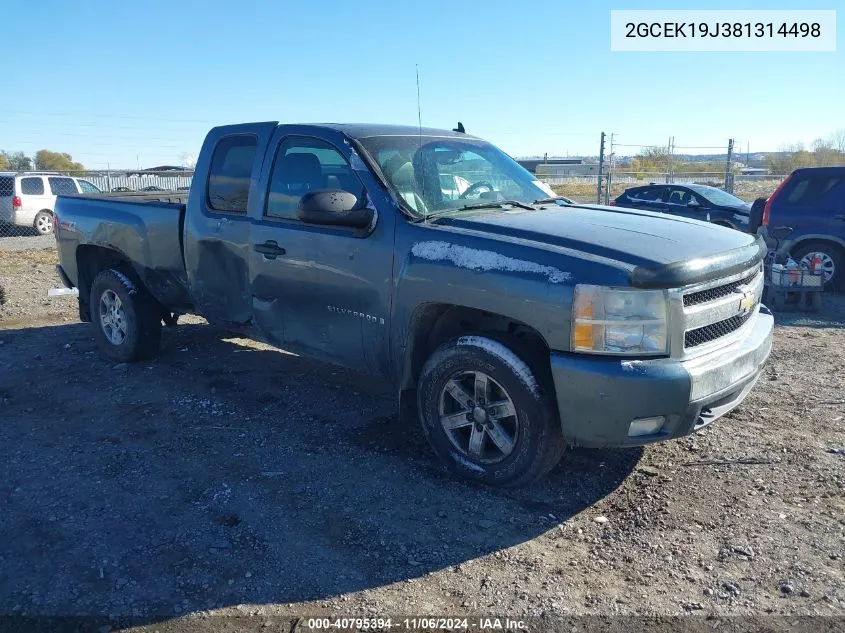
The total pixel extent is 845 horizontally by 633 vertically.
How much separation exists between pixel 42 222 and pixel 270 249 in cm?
1578

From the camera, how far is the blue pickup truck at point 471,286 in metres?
3.39

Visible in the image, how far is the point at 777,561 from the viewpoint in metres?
3.23

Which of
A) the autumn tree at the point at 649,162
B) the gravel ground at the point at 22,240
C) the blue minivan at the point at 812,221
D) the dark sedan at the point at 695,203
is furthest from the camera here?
the autumn tree at the point at 649,162

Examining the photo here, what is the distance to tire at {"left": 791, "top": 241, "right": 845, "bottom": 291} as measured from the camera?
9445 mm

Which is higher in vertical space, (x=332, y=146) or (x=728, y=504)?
(x=332, y=146)

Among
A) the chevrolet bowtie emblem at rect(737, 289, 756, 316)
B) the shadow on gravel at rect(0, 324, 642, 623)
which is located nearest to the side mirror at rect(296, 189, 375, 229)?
the shadow on gravel at rect(0, 324, 642, 623)

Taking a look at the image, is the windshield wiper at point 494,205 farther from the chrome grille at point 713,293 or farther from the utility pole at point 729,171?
the utility pole at point 729,171

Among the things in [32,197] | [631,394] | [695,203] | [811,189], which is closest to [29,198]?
[32,197]

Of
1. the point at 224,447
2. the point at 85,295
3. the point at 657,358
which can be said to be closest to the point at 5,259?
the point at 85,295

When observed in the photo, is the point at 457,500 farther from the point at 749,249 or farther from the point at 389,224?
the point at 749,249

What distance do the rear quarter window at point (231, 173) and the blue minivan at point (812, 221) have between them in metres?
6.99

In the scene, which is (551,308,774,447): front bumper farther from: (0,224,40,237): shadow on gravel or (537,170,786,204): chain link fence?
(0,224,40,237): shadow on gravel

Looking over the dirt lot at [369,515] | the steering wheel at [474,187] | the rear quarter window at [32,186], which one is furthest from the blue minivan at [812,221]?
the rear quarter window at [32,186]

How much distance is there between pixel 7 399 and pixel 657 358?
16.1ft
